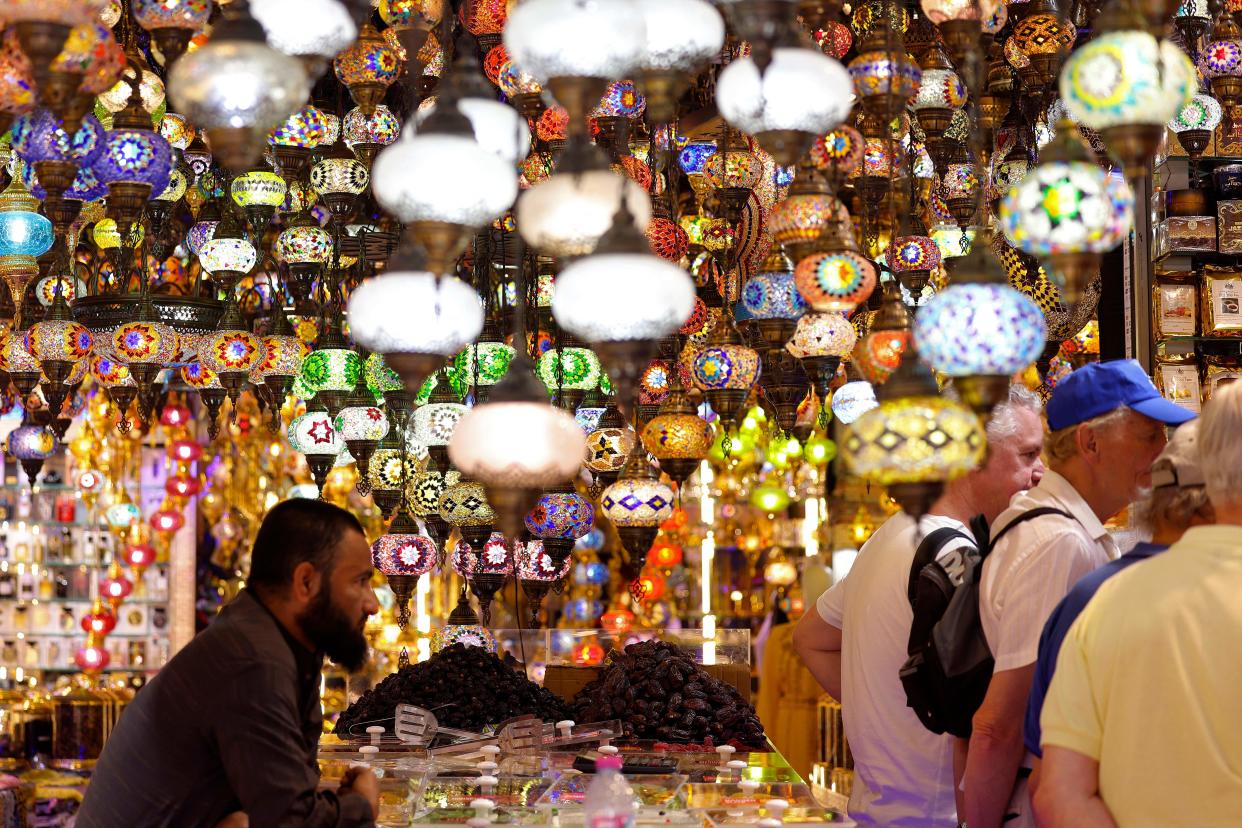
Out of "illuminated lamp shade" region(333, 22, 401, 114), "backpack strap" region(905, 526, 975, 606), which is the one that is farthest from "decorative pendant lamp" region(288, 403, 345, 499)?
"backpack strap" region(905, 526, 975, 606)

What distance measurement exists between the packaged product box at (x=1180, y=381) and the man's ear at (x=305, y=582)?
2.75 m

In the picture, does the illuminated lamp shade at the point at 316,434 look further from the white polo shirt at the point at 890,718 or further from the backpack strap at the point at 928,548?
the backpack strap at the point at 928,548

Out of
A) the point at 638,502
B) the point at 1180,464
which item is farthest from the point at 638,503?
the point at 1180,464

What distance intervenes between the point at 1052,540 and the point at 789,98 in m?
1.14

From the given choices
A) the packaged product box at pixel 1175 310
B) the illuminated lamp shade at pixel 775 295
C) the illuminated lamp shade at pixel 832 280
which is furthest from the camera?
the packaged product box at pixel 1175 310

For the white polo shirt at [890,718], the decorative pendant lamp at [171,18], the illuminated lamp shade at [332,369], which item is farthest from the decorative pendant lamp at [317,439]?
the decorative pendant lamp at [171,18]

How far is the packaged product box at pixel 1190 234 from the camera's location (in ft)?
14.8

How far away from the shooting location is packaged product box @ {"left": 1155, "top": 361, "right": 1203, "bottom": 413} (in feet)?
14.8

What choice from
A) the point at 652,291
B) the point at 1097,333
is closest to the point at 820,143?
the point at 652,291

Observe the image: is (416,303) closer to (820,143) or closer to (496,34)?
(820,143)

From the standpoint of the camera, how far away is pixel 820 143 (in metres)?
2.73

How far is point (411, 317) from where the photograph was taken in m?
2.18

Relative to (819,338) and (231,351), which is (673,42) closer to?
(819,338)

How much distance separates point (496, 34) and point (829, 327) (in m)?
1.11
